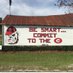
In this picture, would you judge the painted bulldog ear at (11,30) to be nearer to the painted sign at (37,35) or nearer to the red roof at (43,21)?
the painted sign at (37,35)

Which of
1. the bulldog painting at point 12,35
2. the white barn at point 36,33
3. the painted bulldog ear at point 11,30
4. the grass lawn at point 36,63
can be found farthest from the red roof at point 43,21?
the grass lawn at point 36,63

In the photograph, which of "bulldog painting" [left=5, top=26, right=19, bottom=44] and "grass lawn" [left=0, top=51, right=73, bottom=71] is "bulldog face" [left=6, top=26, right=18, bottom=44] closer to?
"bulldog painting" [left=5, top=26, right=19, bottom=44]

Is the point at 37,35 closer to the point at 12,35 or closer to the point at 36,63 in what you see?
the point at 12,35

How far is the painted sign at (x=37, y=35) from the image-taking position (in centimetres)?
3322

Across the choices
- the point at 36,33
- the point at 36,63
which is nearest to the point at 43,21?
the point at 36,33

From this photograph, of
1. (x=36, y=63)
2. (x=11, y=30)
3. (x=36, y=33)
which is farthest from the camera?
(x=36, y=33)

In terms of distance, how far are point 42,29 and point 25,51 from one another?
3204 millimetres

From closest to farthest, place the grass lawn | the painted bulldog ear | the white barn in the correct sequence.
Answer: the grass lawn, the painted bulldog ear, the white barn

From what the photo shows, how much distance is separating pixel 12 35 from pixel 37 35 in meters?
2.61

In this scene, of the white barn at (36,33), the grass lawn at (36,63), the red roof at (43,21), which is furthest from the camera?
the red roof at (43,21)

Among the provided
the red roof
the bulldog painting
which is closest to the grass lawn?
the bulldog painting

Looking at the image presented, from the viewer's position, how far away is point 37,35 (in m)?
33.5

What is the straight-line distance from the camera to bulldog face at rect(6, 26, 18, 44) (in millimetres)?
33062

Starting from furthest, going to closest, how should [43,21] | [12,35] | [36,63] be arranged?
[43,21]
[12,35]
[36,63]
